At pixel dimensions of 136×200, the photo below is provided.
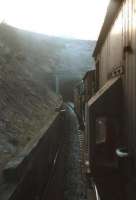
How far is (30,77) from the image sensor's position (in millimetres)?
27438

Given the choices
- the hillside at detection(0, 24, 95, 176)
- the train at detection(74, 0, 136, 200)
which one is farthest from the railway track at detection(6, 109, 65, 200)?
the train at detection(74, 0, 136, 200)

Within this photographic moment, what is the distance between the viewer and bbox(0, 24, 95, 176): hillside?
10.7m

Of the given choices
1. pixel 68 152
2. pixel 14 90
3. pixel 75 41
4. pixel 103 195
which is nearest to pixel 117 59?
pixel 103 195

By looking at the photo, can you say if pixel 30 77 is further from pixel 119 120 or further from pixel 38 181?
pixel 119 120

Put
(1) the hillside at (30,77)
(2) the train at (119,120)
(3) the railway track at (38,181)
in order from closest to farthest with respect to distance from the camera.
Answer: (2) the train at (119,120) → (3) the railway track at (38,181) → (1) the hillside at (30,77)

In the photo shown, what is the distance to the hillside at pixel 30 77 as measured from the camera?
35.1 feet

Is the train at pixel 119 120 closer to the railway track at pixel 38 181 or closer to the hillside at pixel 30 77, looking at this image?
the railway track at pixel 38 181

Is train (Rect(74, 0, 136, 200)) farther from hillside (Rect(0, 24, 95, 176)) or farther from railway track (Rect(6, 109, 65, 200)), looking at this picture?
hillside (Rect(0, 24, 95, 176))

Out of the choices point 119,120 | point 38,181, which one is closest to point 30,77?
point 38,181

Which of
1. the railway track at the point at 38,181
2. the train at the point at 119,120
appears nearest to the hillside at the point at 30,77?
the railway track at the point at 38,181

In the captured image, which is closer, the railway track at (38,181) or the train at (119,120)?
the train at (119,120)

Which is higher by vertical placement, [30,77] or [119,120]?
[30,77]

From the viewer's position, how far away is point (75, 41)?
220ft

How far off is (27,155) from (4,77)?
10.8 metres
